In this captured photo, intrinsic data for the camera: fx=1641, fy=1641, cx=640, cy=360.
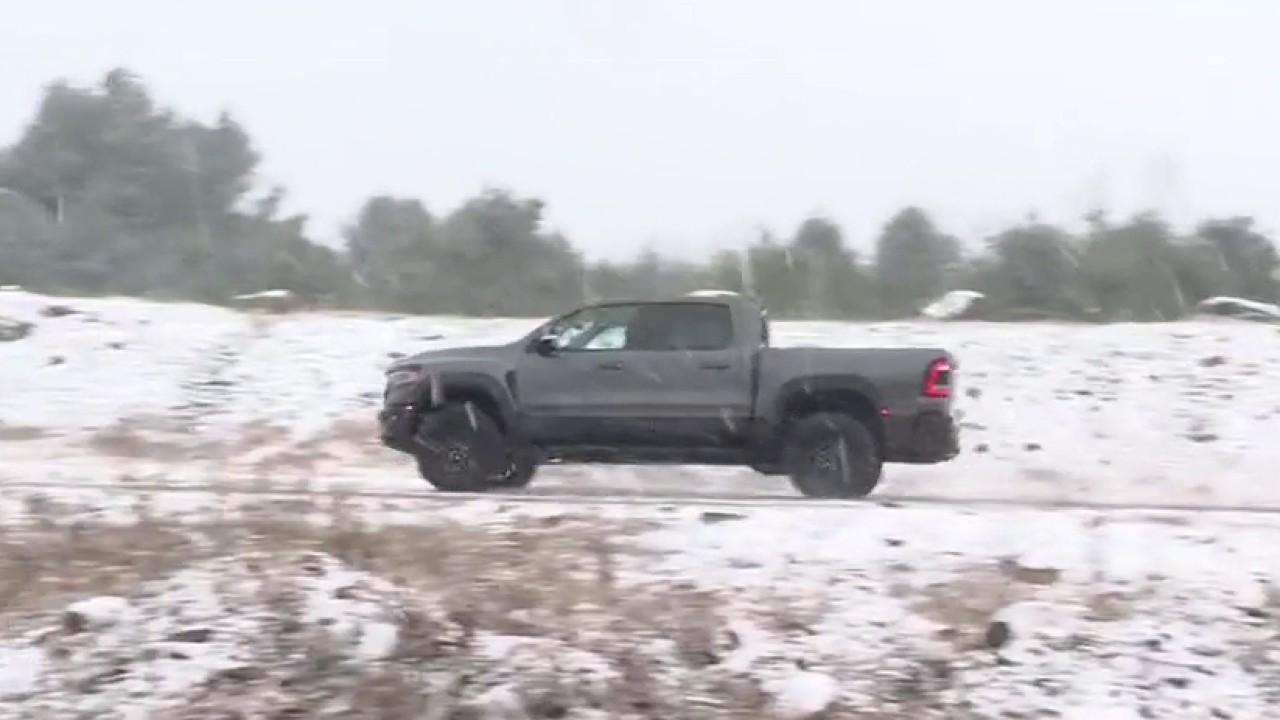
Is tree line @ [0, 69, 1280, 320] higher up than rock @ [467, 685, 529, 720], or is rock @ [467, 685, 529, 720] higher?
tree line @ [0, 69, 1280, 320]

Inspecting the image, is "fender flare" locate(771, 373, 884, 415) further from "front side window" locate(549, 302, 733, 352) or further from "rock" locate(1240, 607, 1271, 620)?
"rock" locate(1240, 607, 1271, 620)

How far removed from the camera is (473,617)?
25.8 feet

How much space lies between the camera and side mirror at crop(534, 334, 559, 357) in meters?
13.6

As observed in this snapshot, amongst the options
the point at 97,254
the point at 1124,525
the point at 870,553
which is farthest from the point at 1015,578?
the point at 97,254

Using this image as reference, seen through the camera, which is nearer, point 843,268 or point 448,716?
point 448,716

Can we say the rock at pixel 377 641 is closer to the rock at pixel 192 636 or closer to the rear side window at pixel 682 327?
the rock at pixel 192 636

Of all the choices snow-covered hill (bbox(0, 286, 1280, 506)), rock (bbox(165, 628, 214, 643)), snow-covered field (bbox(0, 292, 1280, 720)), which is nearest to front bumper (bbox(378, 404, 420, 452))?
snow-covered field (bbox(0, 292, 1280, 720))

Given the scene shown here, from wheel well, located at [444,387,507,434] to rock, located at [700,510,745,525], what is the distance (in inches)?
131

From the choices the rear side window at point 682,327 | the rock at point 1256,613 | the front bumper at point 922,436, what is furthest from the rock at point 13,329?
the rock at point 1256,613

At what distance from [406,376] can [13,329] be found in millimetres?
10762

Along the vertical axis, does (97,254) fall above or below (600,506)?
above

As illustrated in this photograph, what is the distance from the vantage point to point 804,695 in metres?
7.14

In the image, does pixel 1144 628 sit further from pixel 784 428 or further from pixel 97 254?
pixel 97 254

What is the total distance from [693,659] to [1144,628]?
7.31ft
